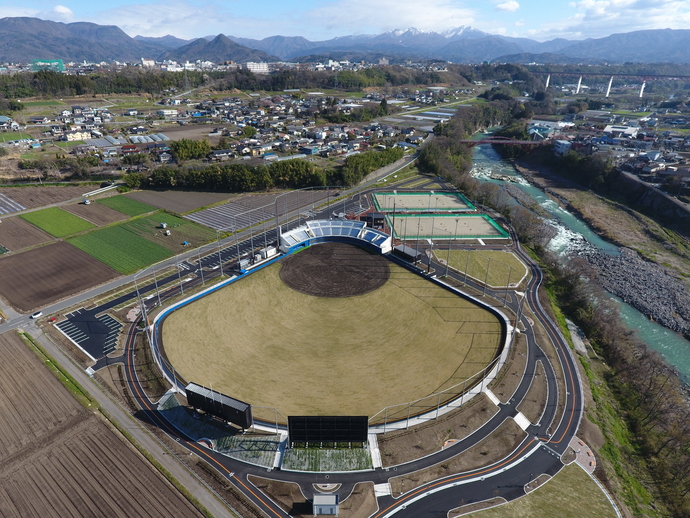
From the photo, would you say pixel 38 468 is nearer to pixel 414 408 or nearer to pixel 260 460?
pixel 260 460

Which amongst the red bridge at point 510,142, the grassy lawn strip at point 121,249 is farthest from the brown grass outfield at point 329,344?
the red bridge at point 510,142

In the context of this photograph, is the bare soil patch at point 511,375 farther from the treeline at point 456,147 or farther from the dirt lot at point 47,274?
the treeline at point 456,147

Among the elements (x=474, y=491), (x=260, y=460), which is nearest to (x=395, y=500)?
(x=474, y=491)

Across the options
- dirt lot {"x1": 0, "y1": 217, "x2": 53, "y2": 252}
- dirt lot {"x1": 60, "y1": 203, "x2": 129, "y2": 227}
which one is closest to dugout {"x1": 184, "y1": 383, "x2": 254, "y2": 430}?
dirt lot {"x1": 0, "y1": 217, "x2": 53, "y2": 252}

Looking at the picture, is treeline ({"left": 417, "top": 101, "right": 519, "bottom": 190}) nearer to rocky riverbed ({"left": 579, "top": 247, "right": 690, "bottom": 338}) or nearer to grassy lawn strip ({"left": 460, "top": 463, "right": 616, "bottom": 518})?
rocky riverbed ({"left": 579, "top": 247, "right": 690, "bottom": 338})

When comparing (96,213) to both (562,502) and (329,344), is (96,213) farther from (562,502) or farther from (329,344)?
(562,502)

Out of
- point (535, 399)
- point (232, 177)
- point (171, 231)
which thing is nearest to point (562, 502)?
point (535, 399)
